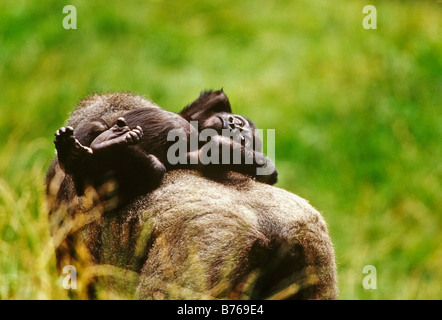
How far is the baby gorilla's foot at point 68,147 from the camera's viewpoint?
11.0 feet

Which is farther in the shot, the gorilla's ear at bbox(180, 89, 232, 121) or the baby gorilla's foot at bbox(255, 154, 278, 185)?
the gorilla's ear at bbox(180, 89, 232, 121)

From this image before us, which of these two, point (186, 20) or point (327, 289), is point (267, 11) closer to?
point (186, 20)

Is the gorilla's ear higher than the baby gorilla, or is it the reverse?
the gorilla's ear

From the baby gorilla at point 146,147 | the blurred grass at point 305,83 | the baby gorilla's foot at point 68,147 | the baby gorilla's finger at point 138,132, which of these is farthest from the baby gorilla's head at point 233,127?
the blurred grass at point 305,83

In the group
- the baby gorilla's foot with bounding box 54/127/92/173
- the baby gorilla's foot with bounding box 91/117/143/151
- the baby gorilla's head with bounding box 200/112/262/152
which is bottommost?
the baby gorilla's foot with bounding box 54/127/92/173

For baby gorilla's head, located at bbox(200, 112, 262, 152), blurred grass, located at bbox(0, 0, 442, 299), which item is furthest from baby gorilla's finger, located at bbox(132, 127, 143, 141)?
blurred grass, located at bbox(0, 0, 442, 299)

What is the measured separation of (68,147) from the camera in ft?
11.1

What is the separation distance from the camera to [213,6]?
1057 cm

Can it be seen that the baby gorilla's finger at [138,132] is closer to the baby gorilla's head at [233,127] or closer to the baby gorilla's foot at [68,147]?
the baby gorilla's foot at [68,147]

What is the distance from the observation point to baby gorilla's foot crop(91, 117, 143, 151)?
3441 millimetres

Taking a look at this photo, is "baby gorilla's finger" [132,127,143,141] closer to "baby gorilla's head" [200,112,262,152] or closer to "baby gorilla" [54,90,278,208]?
"baby gorilla" [54,90,278,208]

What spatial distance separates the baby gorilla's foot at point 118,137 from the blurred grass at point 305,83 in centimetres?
337

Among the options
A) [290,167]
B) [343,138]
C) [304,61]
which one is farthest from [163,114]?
[304,61]

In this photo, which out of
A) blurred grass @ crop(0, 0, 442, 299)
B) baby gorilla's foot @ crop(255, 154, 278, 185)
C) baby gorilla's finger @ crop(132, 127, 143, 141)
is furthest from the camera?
blurred grass @ crop(0, 0, 442, 299)
